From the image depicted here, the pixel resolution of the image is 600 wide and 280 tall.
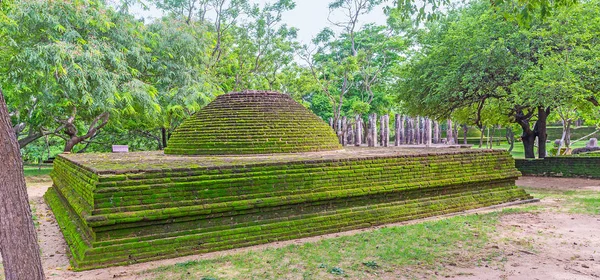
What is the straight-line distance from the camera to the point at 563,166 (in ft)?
49.1

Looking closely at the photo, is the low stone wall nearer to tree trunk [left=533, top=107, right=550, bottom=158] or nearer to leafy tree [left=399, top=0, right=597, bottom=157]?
tree trunk [left=533, top=107, right=550, bottom=158]

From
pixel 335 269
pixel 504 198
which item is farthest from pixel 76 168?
pixel 504 198

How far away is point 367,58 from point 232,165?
18.0m

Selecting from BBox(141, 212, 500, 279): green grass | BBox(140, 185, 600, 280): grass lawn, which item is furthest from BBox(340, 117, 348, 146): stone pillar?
BBox(141, 212, 500, 279): green grass

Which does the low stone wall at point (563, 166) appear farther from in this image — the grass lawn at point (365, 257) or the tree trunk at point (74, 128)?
the tree trunk at point (74, 128)

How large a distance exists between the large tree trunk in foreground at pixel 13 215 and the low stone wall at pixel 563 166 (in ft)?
53.0

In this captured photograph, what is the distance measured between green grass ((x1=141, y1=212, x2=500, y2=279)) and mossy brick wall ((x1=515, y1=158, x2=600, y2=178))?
9.95m

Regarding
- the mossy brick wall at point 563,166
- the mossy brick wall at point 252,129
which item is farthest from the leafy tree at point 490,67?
the mossy brick wall at point 252,129

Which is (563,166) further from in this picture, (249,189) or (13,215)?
(13,215)

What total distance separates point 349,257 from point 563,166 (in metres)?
12.8

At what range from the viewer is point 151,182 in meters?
5.95

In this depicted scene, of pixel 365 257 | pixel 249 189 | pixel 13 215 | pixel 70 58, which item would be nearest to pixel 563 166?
pixel 365 257

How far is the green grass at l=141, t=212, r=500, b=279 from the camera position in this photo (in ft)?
16.2

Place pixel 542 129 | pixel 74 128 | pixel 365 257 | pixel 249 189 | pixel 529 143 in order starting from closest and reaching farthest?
pixel 365 257
pixel 249 189
pixel 74 128
pixel 542 129
pixel 529 143
